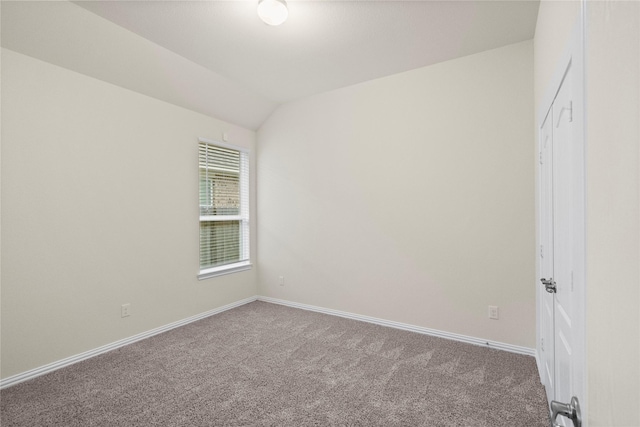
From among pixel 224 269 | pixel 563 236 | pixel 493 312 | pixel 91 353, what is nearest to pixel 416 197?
pixel 493 312

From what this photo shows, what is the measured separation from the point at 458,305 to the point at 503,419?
128 cm

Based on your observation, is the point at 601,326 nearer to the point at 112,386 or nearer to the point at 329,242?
the point at 112,386

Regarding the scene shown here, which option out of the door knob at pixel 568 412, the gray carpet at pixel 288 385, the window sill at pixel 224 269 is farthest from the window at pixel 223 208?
the door knob at pixel 568 412

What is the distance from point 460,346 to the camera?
297 centimetres

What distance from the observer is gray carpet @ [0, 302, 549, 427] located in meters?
1.96

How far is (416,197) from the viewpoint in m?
3.35

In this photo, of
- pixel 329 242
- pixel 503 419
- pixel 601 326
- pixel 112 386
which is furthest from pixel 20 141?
pixel 503 419

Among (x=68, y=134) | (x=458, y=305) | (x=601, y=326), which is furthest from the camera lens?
(x=458, y=305)

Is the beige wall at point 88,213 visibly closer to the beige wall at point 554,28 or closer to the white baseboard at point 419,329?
the white baseboard at point 419,329

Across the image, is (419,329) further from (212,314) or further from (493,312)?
(212,314)

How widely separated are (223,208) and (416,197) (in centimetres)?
254

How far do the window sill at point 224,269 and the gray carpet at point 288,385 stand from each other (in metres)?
0.84

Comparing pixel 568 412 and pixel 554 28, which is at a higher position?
pixel 554 28

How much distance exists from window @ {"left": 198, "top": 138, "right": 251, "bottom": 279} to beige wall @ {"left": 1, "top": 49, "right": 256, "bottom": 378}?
19 cm
